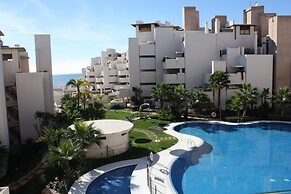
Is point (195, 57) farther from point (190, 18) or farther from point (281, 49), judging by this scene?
point (281, 49)

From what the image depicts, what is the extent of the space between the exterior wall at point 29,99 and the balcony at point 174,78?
20.3 m

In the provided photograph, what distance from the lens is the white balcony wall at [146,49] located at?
140 ft

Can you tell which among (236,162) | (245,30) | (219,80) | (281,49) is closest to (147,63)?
(219,80)

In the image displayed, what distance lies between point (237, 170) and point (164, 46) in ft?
93.3

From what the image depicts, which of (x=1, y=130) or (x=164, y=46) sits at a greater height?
(x=164, y=46)

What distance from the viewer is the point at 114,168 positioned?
1745cm

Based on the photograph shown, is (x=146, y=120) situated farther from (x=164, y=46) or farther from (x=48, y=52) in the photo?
(x=164, y=46)

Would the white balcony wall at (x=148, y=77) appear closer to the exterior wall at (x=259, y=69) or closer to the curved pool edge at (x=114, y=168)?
the exterior wall at (x=259, y=69)

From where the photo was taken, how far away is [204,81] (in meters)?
39.6

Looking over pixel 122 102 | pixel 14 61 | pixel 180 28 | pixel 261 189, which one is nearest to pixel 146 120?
pixel 122 102

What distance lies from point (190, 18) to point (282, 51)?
1797 cm

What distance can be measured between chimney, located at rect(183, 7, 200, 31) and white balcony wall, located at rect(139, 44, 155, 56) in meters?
8.86

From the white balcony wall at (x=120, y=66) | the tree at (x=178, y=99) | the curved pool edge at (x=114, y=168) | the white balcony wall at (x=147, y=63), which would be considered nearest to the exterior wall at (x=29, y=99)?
the curved pool edge at (x=114, y=168)

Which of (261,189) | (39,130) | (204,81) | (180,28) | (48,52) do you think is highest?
(180,28)
